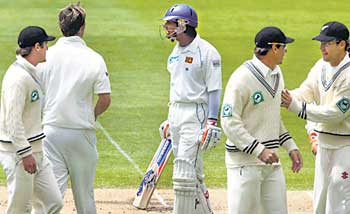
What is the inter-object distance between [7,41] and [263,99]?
16.1 m

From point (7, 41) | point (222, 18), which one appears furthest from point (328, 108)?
point (222, 18)

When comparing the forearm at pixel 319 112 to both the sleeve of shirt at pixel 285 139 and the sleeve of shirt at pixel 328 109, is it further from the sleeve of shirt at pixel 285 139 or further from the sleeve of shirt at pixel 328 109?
the sleeve of shirt at pixel 285 139

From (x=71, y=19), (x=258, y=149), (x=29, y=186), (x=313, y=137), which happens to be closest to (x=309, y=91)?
(x=313, y=137)

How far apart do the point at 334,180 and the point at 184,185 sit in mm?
1584

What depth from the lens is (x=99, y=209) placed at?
11.6m

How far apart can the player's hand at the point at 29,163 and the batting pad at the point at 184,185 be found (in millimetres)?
1698

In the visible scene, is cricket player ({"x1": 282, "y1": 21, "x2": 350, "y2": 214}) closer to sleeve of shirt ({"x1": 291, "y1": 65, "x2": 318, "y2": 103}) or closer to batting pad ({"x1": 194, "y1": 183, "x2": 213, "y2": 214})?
sleeve of shirt ({"x1": 291, "y1": 65, "x2": 318, "y2": 103})

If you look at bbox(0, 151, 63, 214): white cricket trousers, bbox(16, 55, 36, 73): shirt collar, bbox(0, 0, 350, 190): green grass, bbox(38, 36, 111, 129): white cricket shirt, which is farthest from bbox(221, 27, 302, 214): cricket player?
bbox(0, 0, 350, 190): green grass

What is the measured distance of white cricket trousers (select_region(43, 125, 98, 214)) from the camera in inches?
375

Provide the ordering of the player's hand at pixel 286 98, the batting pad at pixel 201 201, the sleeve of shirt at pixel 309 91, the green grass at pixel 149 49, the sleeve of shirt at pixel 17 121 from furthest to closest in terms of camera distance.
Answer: the green grass at pixel 149 49 < the batting pad at pixel 201 201 < the sleeve of shirt at pixel 309 91 < the player's hand at pixel 286 98 < the sleeve of shirt at pixel 17 121

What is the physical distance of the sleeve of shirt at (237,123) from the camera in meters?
8.59

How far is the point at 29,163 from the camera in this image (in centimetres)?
894

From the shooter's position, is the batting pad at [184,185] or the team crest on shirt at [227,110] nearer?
the team crest on shirt at [227,110]

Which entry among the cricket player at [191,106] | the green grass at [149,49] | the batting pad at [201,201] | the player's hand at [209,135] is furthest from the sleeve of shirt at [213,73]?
the green grass at [149,49]
